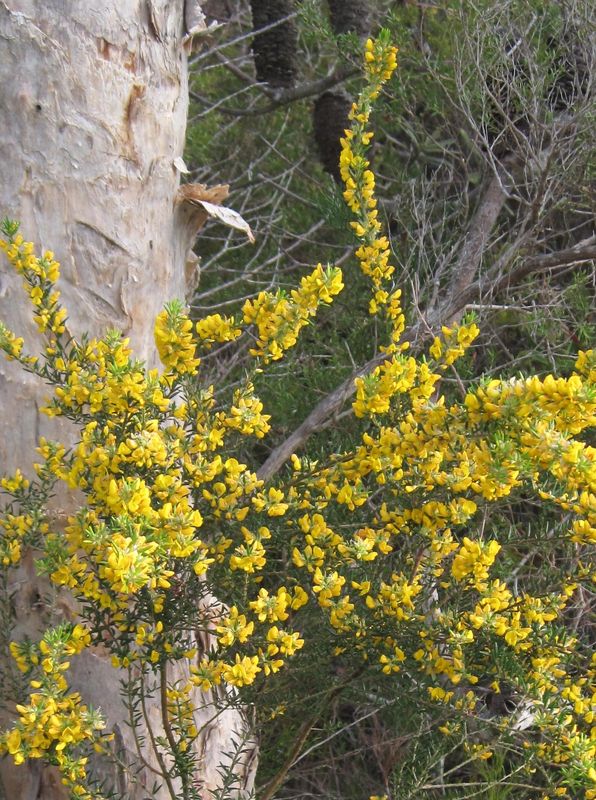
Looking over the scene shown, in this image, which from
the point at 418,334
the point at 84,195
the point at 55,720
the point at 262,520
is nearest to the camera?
the point at 55,720

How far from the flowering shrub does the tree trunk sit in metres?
0.13

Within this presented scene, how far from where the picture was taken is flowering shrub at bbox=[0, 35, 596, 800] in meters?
1.63

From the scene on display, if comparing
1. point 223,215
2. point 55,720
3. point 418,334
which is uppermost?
point 223,215

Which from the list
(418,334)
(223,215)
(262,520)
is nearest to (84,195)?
(223,215)

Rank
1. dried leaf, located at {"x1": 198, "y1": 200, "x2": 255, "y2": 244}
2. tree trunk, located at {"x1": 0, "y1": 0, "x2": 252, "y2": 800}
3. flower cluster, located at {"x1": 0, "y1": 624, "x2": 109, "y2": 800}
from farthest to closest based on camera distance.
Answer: dried leaf, located at {"x1": 198, "y1": 200, "x2": 255, "y2": 244}
tree trunk, located at {"x1": 0, "y1": 0, "x2": 252, "y2": 800}
flower cluster, located at {"x1": 0, "y1": 624, "x2": 109, "y2": 800}

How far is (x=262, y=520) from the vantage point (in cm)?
194

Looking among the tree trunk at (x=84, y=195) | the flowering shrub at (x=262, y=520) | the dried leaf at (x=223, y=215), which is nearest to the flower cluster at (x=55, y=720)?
the flowering shrub at (x=262, y=520)

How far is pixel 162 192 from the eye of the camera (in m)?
2.29

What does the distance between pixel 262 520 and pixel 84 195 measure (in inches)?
36.1

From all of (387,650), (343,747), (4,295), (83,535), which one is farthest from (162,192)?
(343,747)

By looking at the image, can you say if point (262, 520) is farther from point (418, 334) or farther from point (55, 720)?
point (418, 334)

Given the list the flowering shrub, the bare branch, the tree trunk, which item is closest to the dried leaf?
the tree trunk

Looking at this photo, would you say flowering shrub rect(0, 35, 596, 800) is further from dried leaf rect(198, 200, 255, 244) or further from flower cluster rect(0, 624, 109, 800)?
dried leaf rect(198, 200, 255, 244)

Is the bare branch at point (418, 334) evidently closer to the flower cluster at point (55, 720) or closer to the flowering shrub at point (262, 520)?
the flowering shrub at point (262, 520)
